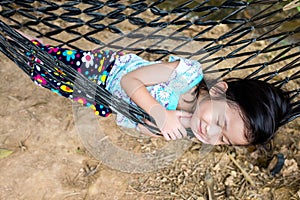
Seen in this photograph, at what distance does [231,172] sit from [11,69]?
990mm

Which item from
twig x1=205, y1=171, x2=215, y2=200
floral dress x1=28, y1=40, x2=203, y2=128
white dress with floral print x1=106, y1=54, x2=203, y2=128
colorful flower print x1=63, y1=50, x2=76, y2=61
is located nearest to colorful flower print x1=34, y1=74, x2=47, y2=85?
floral dress x1=28, y1=40, x2=203, y2=128

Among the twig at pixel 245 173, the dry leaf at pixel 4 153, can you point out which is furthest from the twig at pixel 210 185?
the dry leaf at pixel 4 153

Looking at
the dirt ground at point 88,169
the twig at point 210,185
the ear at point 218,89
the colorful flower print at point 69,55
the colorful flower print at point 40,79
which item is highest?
the ear at point 218,89

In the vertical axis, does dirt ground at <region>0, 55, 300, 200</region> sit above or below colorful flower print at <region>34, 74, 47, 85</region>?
below

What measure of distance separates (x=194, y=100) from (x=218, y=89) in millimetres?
98

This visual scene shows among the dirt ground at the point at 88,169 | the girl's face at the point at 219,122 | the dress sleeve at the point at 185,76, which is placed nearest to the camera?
the girl's face at the point at 219,122

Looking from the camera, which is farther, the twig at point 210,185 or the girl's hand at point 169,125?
the twig at point 210,185

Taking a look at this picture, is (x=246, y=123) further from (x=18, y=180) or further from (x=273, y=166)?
(x=18, y=180)

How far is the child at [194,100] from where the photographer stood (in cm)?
134

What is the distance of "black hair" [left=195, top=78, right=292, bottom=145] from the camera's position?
1341 millimetres

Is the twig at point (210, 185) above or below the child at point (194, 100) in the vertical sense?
below

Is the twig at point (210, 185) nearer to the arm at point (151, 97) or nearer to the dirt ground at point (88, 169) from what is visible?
the dirt ground at point (88, 169)

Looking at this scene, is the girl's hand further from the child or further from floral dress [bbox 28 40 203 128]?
floral dress [bbox 28 40 203 128]

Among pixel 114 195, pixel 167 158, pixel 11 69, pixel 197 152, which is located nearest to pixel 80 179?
pixel 114 195
